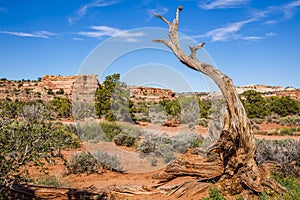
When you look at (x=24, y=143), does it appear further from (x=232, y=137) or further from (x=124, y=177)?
(x=124, y=177)

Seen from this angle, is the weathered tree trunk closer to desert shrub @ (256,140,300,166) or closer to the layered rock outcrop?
desert shrub @ (256,140,300,166)

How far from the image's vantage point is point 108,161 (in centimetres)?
1033

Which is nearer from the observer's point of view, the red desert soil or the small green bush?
the red desert soil

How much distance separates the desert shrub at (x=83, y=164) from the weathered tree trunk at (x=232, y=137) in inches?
Answer: 183

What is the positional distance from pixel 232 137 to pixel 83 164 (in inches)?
218

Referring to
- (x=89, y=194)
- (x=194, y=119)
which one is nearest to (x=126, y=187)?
(x=89, y=194)

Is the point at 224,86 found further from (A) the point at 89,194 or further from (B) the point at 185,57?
(A) the point at 89,194

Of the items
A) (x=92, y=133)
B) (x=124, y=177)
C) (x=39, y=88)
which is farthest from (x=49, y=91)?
(x=124, y=177)

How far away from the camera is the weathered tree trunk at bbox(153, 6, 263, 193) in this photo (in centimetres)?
575

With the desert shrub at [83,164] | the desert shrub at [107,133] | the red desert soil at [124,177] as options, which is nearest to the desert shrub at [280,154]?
the red desert soil at [124,177]

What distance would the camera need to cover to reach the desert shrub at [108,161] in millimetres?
10242

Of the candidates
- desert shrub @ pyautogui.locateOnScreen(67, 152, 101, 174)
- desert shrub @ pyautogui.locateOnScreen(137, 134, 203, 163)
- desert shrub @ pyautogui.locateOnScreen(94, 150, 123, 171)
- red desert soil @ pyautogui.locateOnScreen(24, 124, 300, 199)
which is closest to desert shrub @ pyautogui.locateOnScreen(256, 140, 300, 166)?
red desert soil @ pyautogui.locateOnScreen(24, 124, 300, 199)

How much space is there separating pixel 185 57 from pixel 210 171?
2.68 meters

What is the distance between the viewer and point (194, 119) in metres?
23.0
